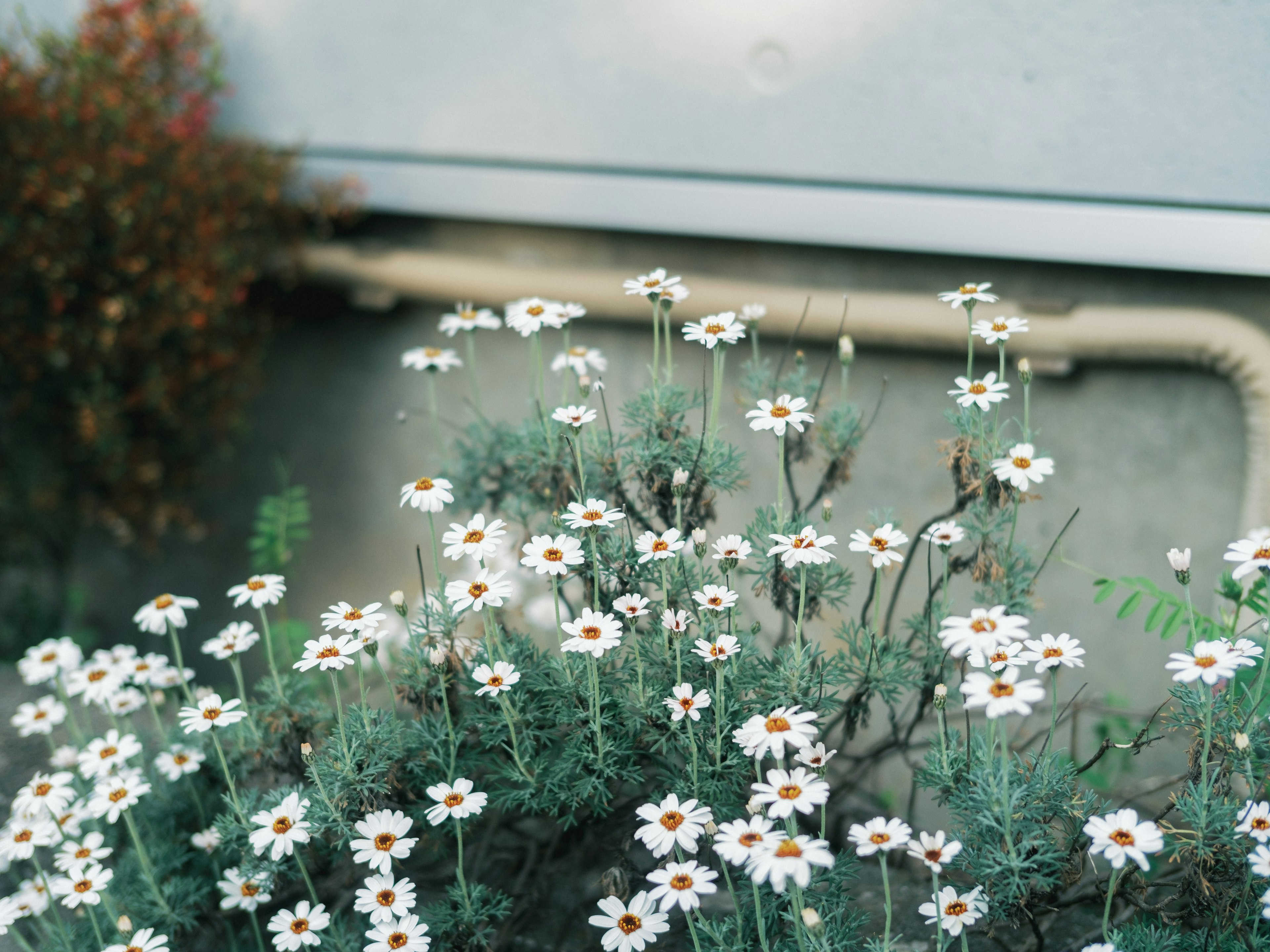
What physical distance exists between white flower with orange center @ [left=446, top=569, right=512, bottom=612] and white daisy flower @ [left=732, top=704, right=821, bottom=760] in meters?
0.42

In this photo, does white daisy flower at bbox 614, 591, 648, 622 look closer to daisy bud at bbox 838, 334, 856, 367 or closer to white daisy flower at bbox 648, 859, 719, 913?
white daisy flower at bbox 648, 859, 719, 913

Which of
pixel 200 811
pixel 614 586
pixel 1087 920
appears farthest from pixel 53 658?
pixel 1087 920

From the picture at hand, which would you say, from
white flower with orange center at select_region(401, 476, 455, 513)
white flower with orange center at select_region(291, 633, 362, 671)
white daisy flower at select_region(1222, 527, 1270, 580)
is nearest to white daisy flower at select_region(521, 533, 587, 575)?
white flower with orange center at select_region(401, 476, 455, 513)

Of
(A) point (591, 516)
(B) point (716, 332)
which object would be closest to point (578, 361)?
(B) point (716, 332)

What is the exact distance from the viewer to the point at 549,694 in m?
1.64

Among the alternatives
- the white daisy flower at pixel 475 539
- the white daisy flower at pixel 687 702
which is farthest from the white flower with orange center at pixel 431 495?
the white daisy flower at pixel 687 702

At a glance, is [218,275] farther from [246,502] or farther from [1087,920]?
[1087,920]

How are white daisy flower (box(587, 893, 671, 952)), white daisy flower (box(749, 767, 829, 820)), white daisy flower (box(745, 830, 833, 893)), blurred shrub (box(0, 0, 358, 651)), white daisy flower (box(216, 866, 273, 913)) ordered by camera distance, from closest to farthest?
white daisy flower (box(745, 830, 833, 893)), white daisy flower (box(749, 767, 829, 820)), white daisy flower (box(587, 893, 671, 952)), white daisy flower (box(216, 866, 273, 913)), blurred shrub (box(0, 0, 358, 651))

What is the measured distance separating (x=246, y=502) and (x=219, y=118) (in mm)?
1487

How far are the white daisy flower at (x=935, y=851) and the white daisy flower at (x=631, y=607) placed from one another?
53 cm

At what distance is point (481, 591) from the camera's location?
1.46m

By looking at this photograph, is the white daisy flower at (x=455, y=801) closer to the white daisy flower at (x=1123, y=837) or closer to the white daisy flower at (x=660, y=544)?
the white daisy flower at (x=660, y=544)

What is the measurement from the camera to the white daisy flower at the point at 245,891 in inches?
61.8

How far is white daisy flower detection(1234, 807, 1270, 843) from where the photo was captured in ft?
4.13
